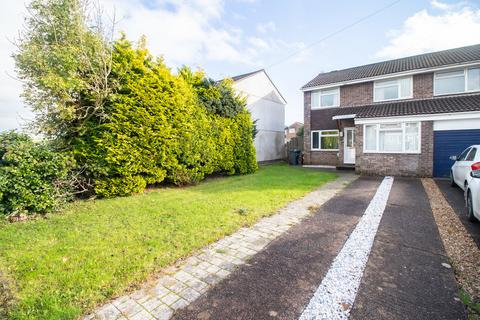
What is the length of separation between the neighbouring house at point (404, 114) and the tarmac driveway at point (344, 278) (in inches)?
297

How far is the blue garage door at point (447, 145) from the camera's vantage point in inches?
372

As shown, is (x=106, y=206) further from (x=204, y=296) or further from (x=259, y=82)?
(x=259, y=82)

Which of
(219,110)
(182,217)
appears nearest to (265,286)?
(182,217)

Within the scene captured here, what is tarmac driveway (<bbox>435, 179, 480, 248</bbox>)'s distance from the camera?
13.1ft

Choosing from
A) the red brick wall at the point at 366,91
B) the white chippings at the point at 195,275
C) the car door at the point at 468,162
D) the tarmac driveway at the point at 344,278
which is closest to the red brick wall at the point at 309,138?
the red brick wall at the point at 366,91

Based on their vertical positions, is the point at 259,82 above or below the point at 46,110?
above

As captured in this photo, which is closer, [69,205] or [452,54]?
[69,205]

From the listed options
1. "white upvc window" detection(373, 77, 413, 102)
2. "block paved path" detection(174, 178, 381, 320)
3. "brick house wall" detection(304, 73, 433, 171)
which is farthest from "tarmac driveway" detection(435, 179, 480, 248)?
"white upvc window" detection(373, 77, 413, 102)

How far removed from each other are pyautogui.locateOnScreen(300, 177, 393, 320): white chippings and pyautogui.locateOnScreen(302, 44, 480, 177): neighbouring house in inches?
330

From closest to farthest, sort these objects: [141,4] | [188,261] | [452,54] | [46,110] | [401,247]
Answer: [188,261], [401,247], [46,110], [141,4], [452,54]

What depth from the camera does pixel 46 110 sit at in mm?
6551

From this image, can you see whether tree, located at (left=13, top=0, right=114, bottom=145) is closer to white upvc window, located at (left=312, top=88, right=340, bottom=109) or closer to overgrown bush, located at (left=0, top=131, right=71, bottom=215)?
overgrown bush, located at (left=0, top=131, right=71, bottom=215)

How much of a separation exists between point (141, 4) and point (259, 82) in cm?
1151

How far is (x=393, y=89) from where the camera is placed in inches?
510
